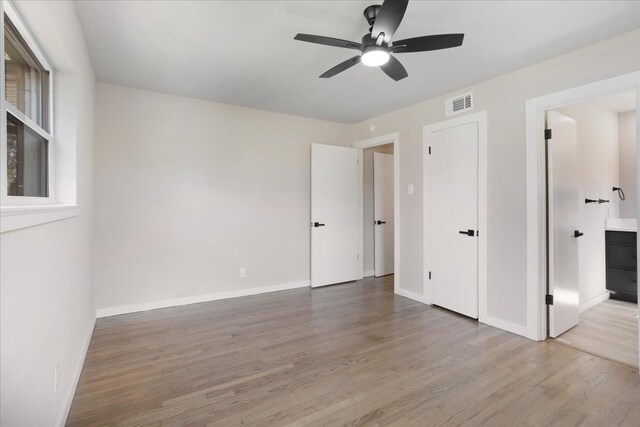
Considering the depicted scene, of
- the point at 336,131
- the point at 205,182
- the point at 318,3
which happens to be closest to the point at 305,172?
the point at 336,131

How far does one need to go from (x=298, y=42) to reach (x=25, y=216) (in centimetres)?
209

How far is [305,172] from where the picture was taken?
462cm

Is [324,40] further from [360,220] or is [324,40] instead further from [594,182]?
[594,182]

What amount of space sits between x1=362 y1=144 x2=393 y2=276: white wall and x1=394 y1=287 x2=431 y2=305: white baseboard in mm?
1029

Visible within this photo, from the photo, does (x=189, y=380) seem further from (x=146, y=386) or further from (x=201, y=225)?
(x=201, y=225)

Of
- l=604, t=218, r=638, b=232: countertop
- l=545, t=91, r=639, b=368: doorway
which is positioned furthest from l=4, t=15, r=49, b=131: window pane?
l=604, t=218, r=638, b=232: countertop

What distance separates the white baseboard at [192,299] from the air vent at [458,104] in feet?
9.66

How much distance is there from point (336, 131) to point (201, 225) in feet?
8.18

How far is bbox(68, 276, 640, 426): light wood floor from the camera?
1.82 metres

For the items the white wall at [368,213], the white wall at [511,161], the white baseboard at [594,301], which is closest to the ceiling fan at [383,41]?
the white wall at [511,161]

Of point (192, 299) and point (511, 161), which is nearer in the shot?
point (511, 161)

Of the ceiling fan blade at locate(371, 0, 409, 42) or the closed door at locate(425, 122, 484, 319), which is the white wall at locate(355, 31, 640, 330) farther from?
the ceiling fan blade at locate(371, 0, 409, 42)

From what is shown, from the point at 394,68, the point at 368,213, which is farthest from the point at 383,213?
the point at 394,68

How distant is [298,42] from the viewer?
2.45 metres
